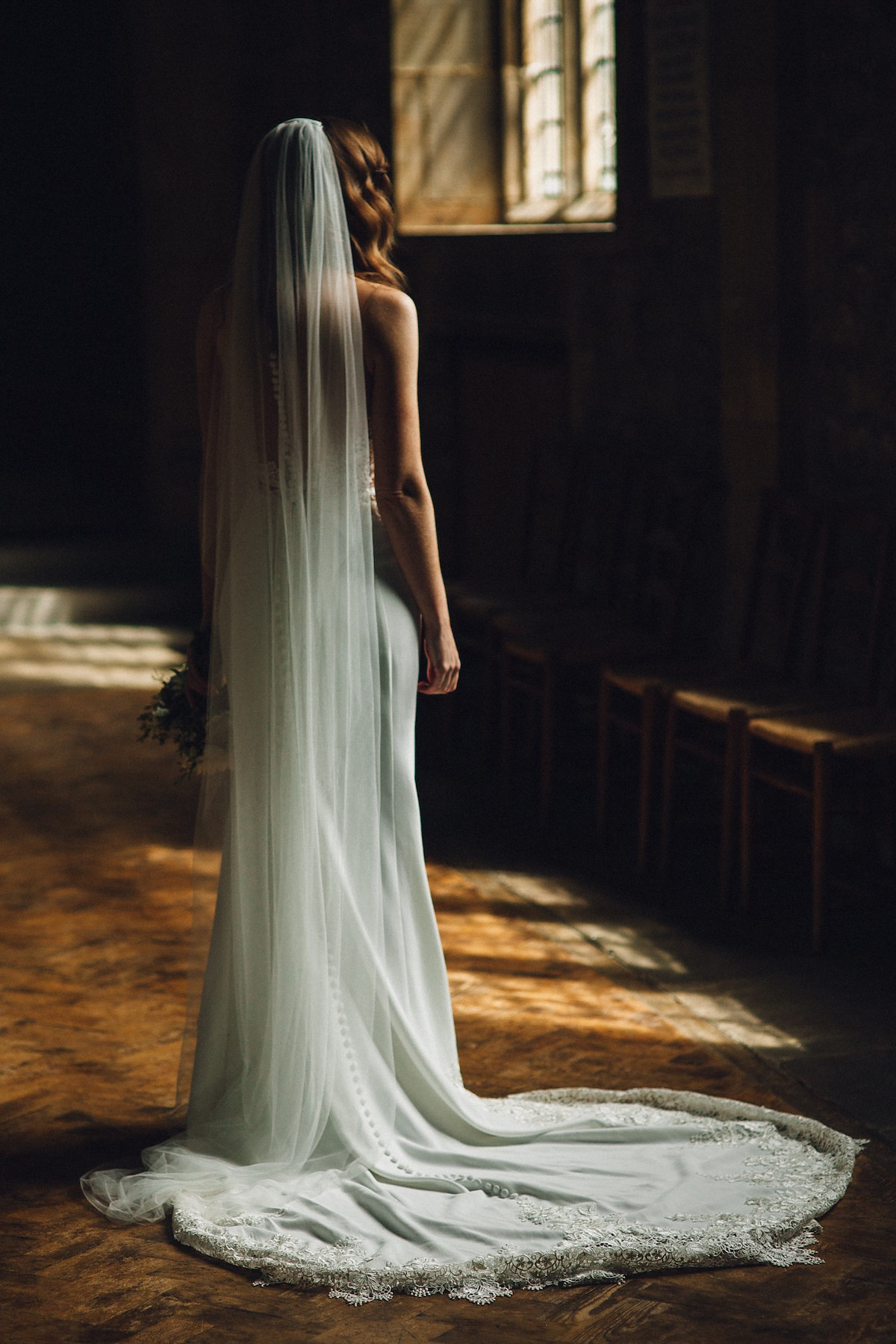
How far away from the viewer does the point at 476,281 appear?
7281 mm

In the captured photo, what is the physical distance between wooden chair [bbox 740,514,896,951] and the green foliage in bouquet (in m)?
1.54

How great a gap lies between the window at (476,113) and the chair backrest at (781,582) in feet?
9.06

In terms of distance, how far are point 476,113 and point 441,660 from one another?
5.39 m

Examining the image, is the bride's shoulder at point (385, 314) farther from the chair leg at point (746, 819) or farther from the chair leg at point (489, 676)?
the chair leg at point (489, 676)

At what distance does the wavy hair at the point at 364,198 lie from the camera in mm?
2744

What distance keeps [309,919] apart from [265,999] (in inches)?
5.8

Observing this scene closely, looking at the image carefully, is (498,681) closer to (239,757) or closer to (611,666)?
(611,666)

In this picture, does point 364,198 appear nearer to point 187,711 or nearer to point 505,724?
point 187,711

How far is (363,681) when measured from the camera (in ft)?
9.41

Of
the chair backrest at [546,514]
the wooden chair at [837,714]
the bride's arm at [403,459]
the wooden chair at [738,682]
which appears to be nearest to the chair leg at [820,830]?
the wooden chair at [837,714]

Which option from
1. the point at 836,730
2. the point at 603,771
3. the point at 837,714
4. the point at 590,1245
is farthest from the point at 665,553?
the point at 590,1245

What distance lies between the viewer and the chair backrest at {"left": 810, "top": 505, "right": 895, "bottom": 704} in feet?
14.1

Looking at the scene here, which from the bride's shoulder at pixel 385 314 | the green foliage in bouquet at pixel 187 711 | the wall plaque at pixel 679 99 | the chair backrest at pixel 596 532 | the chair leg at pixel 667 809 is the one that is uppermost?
the wall plaque at pixel 679 99

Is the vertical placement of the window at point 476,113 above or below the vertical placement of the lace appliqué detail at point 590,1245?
above
